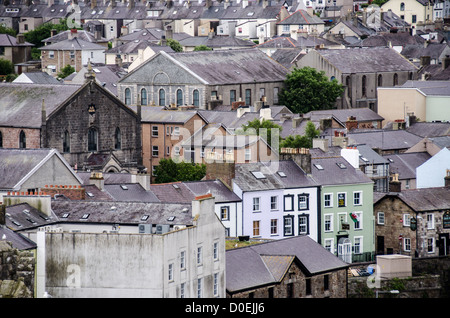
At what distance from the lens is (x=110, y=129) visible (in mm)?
88312

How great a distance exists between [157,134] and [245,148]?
15635mm

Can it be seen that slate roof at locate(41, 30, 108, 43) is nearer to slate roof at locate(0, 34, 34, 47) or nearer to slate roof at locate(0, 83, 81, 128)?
slate roof at locate(0, 34, 34, 47)

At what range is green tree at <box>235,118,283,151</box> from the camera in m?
86.4

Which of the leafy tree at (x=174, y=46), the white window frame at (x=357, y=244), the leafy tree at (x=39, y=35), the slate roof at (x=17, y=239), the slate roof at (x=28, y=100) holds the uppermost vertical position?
the slate roof at (x=17, y=239)

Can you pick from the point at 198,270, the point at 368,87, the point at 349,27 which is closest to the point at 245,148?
the point at 198,270

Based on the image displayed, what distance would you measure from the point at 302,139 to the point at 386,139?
30.6 feet

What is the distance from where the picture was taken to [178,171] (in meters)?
79.8

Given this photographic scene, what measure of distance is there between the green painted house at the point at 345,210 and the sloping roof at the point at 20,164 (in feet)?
43.3

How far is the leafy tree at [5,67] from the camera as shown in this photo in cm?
14775

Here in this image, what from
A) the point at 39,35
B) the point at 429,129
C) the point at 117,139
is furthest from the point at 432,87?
the point at 39,35

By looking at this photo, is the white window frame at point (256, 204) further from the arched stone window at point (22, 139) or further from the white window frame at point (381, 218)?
the arched stone window at point (22, 139)

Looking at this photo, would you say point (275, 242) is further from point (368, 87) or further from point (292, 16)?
point (292, 16)

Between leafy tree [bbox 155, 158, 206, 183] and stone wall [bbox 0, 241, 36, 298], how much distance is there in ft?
125

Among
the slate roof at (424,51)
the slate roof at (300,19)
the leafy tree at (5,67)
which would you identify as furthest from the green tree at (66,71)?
the slate roof at (300,19)
